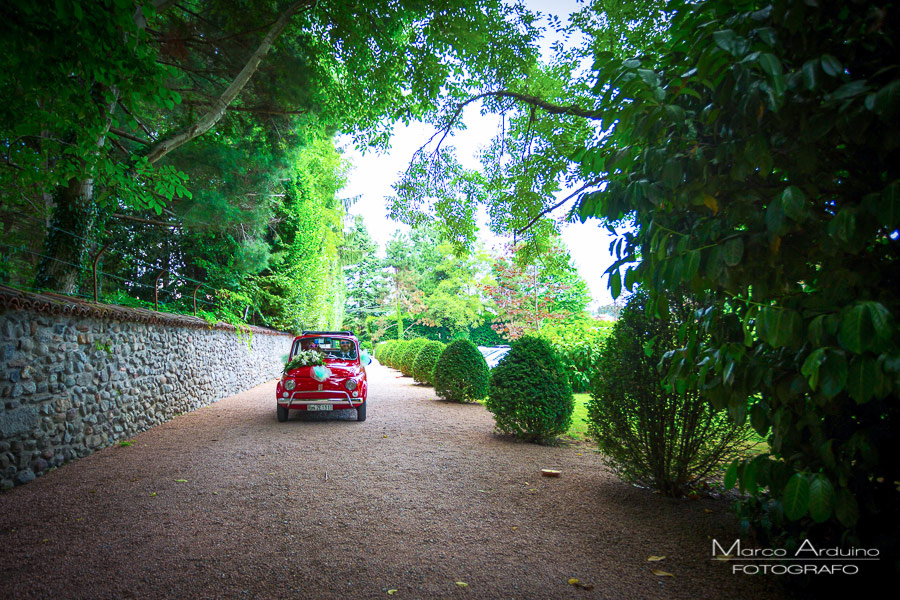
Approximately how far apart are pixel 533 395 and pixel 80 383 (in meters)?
6.16

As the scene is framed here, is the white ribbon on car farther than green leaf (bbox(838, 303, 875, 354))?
Yes

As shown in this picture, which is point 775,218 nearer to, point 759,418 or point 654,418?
point 759,418

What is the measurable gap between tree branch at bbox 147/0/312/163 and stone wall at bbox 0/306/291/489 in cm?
331

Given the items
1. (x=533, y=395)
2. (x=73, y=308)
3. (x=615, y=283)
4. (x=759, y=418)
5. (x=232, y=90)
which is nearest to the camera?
(x=759, y=418)

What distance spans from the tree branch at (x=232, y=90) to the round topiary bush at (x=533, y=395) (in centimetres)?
707

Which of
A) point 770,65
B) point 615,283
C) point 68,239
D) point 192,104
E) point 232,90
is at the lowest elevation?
point 615,283

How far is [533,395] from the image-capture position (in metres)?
6.16

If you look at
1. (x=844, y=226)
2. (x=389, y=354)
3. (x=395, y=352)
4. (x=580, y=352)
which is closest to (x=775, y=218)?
(x=844, y=226)

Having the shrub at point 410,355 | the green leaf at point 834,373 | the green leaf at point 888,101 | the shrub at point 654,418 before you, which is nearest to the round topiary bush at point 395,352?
the shrub at point 410,355

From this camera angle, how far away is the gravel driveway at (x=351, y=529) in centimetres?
252

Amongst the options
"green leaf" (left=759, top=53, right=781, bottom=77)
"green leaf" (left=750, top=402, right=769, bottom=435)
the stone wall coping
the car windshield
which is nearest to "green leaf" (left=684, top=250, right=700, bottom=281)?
"green leaf" (left=759, top=53, right=781, bottom=77)

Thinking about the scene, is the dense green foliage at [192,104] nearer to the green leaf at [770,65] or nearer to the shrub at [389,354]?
the green leaf at [770,65]

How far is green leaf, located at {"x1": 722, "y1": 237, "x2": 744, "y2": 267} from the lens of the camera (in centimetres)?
154
